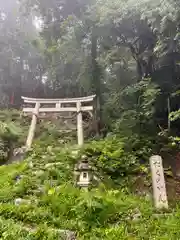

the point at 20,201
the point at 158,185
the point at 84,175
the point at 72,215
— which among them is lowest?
the point at 72,215

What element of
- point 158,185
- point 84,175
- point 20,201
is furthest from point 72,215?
point 158,185

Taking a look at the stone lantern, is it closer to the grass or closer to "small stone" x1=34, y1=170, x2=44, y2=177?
the grass

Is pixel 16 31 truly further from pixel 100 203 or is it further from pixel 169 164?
pixel 100 203

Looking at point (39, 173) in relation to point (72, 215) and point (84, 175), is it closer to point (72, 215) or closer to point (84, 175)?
point (84, 175)

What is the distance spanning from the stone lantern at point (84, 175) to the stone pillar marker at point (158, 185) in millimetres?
1465

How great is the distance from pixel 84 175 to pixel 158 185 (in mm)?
1708

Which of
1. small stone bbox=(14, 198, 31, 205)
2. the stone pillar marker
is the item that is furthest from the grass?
the stone pillar marker

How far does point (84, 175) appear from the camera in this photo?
6566 millimetres

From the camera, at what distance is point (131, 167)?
27.2 feet

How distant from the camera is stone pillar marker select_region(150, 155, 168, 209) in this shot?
5594mm

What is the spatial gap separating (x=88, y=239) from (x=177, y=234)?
143 centimetres

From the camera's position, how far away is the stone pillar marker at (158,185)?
18.4ft

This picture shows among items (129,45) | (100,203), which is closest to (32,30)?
(129,45)

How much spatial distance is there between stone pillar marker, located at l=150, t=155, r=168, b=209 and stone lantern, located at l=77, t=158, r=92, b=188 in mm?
1465
